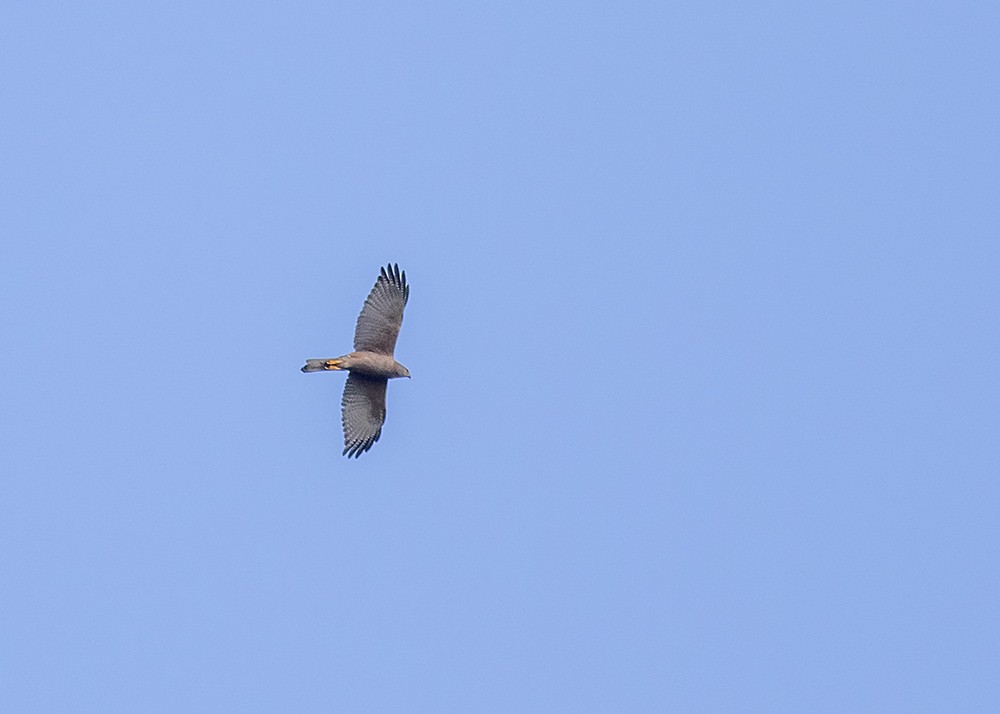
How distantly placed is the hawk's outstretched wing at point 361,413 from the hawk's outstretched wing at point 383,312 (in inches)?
37.4

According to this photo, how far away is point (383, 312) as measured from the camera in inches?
1391

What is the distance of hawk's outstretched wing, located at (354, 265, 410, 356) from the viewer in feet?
116

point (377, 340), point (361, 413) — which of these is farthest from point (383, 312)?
point (361, 413)

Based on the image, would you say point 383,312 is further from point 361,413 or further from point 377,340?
point 361,413

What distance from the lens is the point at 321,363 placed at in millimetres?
34750

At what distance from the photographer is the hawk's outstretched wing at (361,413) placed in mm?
36219

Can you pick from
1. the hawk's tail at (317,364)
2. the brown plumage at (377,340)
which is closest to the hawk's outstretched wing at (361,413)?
the brown plumage at (377,340)

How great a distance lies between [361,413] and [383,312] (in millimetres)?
2290

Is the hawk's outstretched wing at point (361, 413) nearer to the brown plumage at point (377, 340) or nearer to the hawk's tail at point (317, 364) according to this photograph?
the brown plumage at point (377, 340)

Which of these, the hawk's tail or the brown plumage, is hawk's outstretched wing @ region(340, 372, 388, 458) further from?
the hawk's tail

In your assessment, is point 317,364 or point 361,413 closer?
point 317,364

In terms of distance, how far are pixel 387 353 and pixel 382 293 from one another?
117 cm

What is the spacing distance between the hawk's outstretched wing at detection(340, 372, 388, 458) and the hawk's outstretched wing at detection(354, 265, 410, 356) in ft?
3.11

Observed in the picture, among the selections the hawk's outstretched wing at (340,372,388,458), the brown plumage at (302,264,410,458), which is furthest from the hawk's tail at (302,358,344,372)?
the hawk's outstretched wing at (340,372,388,458)
